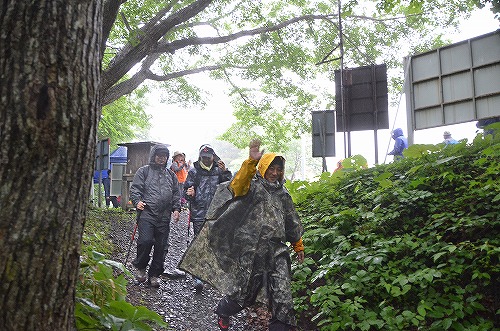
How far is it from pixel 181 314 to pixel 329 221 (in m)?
2.43

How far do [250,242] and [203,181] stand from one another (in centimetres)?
272

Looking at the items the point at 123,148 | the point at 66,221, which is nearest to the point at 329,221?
the point at 66,221

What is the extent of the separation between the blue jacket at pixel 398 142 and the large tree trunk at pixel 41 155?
9.19 metres

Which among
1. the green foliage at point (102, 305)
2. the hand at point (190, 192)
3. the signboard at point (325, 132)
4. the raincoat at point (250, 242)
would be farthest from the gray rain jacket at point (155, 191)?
the signboard at point (325, 132)

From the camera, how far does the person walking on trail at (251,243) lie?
13.1 ft

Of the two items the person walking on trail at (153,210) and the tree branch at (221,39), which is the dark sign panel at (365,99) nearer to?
the tree branch at (221,39)

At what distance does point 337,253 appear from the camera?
4.81 metres

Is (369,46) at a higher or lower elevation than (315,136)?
higher

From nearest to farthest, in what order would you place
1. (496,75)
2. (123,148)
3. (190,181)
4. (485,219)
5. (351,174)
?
(485,219)
(190,181)
(351,174)
(496,75)
(123,148)

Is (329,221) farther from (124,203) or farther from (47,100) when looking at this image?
(124,203)

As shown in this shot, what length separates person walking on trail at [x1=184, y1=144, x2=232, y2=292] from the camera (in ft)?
21.8

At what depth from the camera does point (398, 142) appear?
995cm

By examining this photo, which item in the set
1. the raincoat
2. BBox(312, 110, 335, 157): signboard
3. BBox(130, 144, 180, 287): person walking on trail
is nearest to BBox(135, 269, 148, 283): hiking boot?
BBox(130, 144, 180, 287): person walking on trail

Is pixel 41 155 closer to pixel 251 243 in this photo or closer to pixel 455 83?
pixel 251 243
